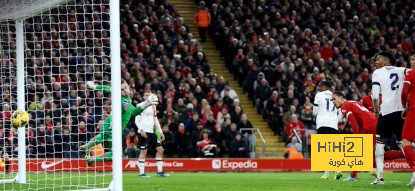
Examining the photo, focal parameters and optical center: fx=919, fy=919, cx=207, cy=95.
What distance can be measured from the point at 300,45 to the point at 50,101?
12243 mm

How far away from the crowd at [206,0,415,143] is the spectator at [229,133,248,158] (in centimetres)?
175

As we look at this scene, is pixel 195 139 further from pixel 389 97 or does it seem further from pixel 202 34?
pixel 389 97

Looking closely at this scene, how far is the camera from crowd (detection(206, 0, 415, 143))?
101ft

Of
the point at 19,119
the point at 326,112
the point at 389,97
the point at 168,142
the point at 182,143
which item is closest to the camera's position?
the point at 19,119

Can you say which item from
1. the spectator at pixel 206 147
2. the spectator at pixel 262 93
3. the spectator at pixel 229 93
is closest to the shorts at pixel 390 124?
the spectator at pixel 206 147

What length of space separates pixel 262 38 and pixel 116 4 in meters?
20.6

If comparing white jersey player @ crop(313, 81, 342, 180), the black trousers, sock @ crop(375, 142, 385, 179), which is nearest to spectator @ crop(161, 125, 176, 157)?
the black trousers

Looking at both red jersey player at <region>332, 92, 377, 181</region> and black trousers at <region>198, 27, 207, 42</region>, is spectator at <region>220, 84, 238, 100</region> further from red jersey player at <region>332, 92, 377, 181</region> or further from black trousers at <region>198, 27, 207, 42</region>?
red jersey player at <region>332, 92, 377, 181</region>

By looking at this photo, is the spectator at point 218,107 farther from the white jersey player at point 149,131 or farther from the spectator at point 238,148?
the white jersey player at point 149,131

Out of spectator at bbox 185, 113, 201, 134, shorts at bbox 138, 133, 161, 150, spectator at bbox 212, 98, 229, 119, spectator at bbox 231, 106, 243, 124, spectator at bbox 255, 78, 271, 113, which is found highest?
spectator at bbox 255, 78, 271, 113

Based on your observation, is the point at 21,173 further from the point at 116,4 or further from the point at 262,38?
the point at 262,38

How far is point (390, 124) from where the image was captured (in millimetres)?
16312

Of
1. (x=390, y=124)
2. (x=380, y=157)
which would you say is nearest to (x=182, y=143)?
(x=380, y=157)

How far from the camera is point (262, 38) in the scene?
33375 millimetres
